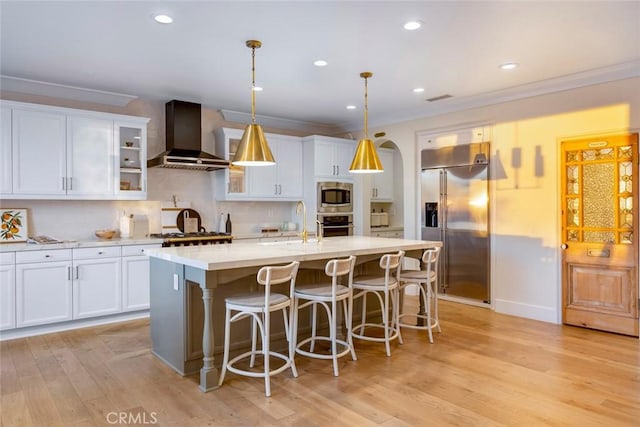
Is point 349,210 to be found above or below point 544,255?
above

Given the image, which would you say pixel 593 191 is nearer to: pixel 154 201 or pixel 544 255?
pixel 544 255

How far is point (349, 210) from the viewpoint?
696 centimetres

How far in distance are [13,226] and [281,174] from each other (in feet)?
11.0

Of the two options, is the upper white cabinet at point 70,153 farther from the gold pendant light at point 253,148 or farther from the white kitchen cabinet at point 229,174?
the gold pendant light at point 253,148

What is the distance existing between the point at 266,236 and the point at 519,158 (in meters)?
3.40

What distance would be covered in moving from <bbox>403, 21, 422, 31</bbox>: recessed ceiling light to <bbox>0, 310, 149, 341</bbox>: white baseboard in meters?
4.12

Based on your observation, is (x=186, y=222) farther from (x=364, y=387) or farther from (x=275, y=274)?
(x=364, y=387)

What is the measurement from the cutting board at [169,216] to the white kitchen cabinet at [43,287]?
135 cm

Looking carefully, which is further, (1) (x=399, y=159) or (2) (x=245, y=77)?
(1) (x=399, y=159)

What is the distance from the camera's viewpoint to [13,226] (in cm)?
466

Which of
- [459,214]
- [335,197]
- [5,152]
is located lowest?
[459,214]

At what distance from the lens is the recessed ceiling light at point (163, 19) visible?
3.13m

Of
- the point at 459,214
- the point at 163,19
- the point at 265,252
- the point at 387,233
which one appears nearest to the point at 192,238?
the point at 265,252

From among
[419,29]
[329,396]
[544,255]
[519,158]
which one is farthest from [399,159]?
[329,396]
